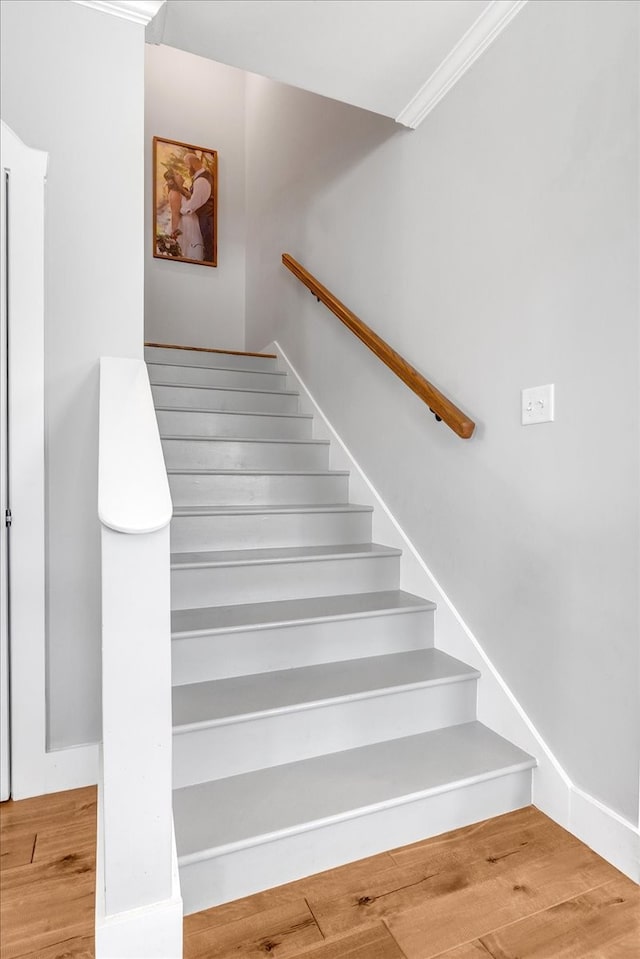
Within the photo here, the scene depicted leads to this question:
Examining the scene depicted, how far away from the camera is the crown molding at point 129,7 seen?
177 cm

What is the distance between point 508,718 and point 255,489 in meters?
1.39

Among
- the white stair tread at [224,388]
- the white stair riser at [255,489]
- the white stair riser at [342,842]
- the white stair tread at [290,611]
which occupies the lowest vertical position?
the white stair riser at [342,842]

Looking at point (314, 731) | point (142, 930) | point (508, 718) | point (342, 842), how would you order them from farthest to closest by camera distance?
point (508, 718) → point (314, 731) → point (342, 842) → point (142, 930)

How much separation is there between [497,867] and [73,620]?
1.36m

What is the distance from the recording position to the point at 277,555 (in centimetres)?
228

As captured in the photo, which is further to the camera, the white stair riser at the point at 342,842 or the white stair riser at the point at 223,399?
the white stair riser at the point at 223,399

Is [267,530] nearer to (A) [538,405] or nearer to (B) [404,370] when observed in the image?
(B) [404,370]

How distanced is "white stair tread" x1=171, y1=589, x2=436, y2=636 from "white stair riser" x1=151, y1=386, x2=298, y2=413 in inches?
53.3

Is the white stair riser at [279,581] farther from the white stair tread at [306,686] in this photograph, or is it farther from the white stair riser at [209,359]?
the white stair riser at [209,359]

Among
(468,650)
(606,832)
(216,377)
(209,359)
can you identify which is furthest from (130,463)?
(209,359)

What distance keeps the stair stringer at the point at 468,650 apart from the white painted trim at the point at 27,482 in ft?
4.36

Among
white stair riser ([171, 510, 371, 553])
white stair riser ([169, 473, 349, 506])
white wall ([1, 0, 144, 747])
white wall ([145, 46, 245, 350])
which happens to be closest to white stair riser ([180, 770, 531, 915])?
white wall ([1, 0, 144, 747])

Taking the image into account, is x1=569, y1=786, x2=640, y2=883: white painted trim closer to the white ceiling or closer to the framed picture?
the white ceiling

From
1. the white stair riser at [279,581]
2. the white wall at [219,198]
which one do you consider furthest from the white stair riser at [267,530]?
the white wall at [219,198]
